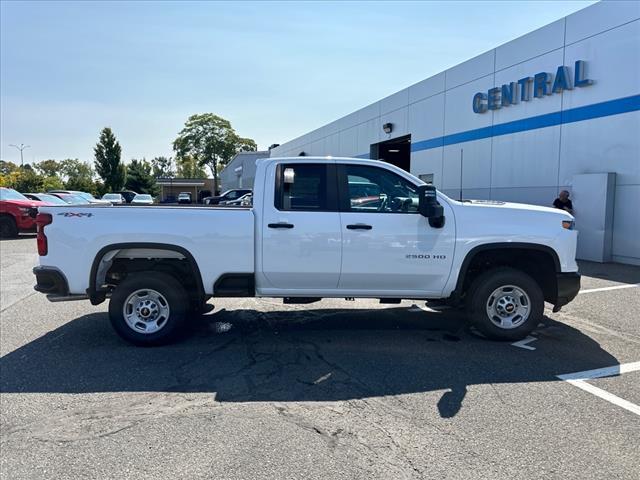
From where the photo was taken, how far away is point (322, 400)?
4133 mm

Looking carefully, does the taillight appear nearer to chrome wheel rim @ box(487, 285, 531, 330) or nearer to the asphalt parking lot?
the asphalt parking lot

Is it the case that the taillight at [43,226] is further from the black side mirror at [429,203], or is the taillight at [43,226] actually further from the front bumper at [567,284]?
the front bumper at [567,284]

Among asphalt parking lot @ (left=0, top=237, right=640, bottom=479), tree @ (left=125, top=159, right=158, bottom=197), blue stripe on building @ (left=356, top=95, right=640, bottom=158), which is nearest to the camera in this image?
asphalt parking lot @ (left=0, top=237, right=640, bottom=479)

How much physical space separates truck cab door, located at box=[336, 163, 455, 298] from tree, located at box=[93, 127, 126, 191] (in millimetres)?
68494

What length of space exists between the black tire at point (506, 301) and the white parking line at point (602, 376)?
92 centimetres

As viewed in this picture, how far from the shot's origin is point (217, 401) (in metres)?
4.15

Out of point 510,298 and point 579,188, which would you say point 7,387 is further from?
point 579,188

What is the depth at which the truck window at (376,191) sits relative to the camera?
17.9 ft

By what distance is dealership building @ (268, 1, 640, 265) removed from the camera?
11391mm

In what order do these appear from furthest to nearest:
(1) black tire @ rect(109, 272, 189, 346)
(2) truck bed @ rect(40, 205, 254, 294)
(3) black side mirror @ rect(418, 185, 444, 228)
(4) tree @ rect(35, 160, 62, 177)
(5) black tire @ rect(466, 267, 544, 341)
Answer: (4) tree @ rect(35, 160, 62, 177) → (5) black tire @ rect(466, 267, 544, 341) → (1) black tire @ rect(109, 272, 189, 346) → (2) truck bed @ rect(40, 205, 254, 294) → (3) black side mirror @ rect(418, 185, 444, 228)

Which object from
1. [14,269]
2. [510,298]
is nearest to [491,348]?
[510,298]

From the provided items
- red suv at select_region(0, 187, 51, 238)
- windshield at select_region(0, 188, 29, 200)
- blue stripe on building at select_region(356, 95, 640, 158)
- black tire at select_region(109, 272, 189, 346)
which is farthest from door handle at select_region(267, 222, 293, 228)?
windshield at select_region(0, 188, 29, 200)

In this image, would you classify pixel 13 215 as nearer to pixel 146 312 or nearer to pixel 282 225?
pixel 146 312

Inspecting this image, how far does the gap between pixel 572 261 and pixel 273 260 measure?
3.45 meters
